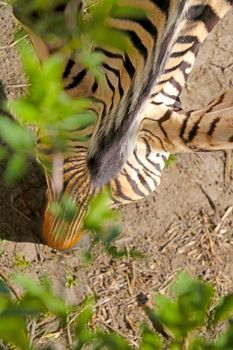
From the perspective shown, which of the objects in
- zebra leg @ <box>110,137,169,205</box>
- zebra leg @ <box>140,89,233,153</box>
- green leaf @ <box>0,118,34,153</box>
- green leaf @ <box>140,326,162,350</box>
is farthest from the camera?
zebra leg @ <box>110,137,169,205</box>

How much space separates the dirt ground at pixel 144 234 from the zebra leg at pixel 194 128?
0.43 metres

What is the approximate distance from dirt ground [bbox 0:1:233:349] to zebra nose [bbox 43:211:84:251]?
0.16 feet

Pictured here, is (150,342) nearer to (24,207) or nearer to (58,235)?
(58,235)

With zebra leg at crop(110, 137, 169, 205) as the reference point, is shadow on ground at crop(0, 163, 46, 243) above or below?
below

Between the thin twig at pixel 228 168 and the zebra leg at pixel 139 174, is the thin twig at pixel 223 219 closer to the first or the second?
the thin twig at pixel 228 168

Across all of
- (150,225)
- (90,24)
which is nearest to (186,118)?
(150,225)

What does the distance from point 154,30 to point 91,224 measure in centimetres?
92

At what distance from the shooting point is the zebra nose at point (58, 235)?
2.25 meters

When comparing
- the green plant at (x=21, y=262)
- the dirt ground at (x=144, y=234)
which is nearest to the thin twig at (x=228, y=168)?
the dirt ground at (x=144, y=234)

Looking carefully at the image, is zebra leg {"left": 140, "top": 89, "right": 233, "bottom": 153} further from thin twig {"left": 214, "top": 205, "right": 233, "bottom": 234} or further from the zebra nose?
thin twig {"left": 214, "top": 205, "right": 233, "bottom": 234}


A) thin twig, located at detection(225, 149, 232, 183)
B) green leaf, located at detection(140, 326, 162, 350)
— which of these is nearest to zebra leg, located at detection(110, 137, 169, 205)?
thin twig, located at detection(225, 149, 232, 183)

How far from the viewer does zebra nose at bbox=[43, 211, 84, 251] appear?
225 cm

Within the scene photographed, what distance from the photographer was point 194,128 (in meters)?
1.98

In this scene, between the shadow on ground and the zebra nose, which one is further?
the shadow on ground
